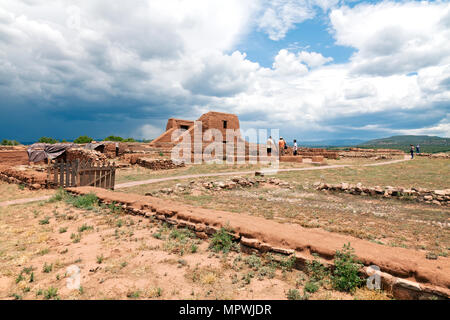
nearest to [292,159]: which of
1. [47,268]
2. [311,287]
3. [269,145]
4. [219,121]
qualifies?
[269,145]

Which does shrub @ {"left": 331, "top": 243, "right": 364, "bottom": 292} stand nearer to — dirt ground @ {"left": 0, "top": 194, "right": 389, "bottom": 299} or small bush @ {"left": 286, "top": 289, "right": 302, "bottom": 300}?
dirt ground @ {"left": 0, "top": 194, "right": 389, "bottom": 299}

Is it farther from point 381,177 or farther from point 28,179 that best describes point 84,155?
point 381,177

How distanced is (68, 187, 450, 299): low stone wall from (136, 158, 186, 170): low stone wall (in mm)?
14791

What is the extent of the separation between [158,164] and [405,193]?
1740 cm

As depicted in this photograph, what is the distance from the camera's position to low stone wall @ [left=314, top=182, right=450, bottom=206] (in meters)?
8.86

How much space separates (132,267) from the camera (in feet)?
12.7

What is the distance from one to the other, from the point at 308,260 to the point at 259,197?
6158mm

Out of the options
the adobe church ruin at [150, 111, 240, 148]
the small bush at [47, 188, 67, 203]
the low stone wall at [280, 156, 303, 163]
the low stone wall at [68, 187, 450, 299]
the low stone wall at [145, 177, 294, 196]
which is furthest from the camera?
the adobe church ruin at [150, 111, 240, 148]

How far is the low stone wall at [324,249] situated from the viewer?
296cm

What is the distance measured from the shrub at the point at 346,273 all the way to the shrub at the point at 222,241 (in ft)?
6.16

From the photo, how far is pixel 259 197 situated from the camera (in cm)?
984

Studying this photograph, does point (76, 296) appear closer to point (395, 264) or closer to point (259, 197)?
point (395, 264)

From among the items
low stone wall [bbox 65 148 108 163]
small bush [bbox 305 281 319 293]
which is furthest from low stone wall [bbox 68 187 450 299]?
low stone wall [bbox 65 148 108 163]

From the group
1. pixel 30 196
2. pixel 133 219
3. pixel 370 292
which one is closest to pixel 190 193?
pixel 133 219
